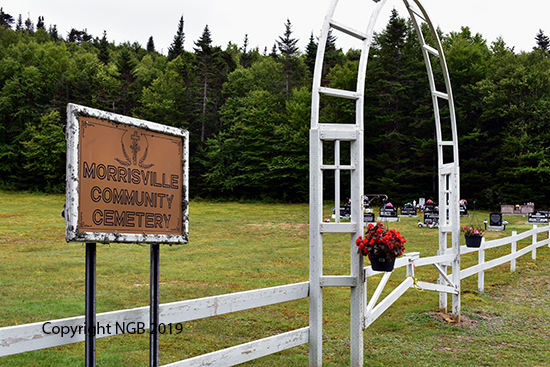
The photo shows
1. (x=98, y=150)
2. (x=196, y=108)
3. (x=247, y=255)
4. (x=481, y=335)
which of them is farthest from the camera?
(x=196, y=108)

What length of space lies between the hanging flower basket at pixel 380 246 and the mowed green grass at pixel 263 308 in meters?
1.43

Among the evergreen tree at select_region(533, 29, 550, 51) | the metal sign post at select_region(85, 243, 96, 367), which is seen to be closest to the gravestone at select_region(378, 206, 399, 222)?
the metal sign post at select_region(85, 243, 96, 367)

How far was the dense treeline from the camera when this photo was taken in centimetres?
3812

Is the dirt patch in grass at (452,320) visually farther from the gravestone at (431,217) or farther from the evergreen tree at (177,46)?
the evergreen tree at (177,46)

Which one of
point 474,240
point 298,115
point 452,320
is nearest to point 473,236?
point 474,240

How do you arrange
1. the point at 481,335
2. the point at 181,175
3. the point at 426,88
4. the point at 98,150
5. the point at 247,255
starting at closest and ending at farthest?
the point at 98,150 → the point at 181,175 → the point at 481,335 → the point at 247,255 → the point at 426,88

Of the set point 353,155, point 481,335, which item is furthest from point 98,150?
point 481,335

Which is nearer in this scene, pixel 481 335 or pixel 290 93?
pixel 481 335

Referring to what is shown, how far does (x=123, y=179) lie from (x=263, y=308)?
6.31m

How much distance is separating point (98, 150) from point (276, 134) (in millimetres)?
43314

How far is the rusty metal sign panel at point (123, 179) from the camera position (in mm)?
2365

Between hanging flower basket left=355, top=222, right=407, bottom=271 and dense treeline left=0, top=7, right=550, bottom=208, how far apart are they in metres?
28.9

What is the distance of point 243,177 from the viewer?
44.2m

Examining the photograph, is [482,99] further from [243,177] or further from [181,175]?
[181,175]
